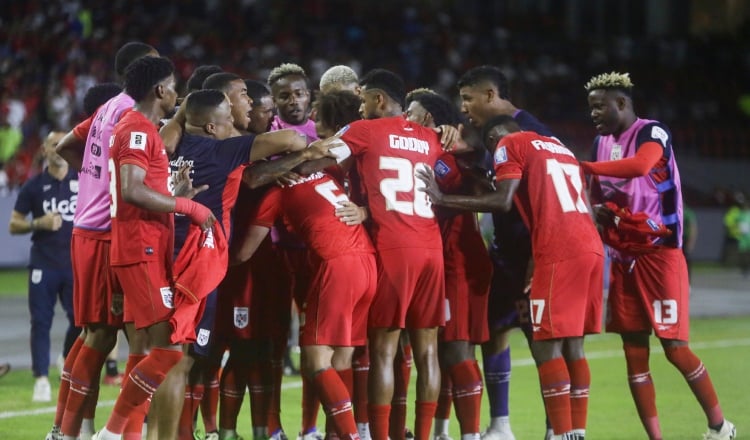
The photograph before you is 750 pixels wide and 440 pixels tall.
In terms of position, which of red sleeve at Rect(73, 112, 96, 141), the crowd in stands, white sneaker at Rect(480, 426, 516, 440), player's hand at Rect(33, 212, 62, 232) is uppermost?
the crowd in stands

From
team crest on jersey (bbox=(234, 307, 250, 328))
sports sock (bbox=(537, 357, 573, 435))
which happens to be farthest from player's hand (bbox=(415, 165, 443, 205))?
team crest on jersey (bbox=(234, 307, 250, 328))

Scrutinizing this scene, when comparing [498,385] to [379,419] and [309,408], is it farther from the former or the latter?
[379,419]

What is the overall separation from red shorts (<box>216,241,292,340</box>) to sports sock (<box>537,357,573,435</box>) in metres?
1.94

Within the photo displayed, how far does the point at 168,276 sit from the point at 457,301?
213cm

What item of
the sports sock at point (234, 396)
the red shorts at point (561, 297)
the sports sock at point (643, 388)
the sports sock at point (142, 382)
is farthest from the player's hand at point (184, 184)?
the sports sock at point (643, 388)

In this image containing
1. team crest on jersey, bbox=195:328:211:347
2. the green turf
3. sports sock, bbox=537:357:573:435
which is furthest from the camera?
the green turf

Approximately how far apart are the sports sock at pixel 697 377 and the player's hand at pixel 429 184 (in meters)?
2.27

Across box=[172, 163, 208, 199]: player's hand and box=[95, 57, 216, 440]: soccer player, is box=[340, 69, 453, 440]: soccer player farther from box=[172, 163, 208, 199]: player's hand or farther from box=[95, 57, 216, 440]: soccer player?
box=[95, 57, 216, 440]: soccer player

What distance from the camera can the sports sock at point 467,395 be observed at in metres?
8.23

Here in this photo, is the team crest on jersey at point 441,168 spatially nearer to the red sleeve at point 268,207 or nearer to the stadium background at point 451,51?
the red sleeve at point 268,207

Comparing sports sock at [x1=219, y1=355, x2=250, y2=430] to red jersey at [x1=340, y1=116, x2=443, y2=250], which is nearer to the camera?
red jersey at [x1=340, y1=116, x2=443, y2=250]

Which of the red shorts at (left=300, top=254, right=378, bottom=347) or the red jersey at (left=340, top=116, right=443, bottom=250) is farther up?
the red jersey at (left=340, top=116, right=443, bottom=250)

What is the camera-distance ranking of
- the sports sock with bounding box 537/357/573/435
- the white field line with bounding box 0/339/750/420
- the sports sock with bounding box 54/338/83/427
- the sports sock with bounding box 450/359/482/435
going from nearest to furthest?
the sports sock with bounding box 537/357/573/435
the sports sock with bounding box 54/338/83/427
the sports sock with bounding box 450/359/482/435
the white field line with bounding box 0/339/750/420

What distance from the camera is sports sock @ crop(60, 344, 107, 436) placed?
7.59 metres
